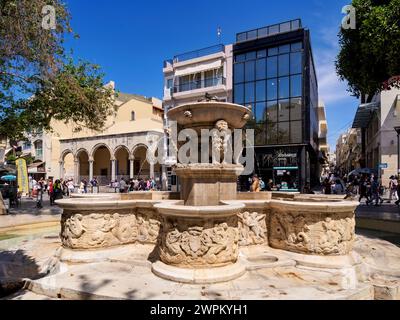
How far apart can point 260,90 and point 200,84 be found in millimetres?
7365

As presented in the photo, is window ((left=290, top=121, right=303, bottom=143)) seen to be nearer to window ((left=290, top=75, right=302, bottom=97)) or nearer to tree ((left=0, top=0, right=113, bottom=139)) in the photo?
window ((left=290, top=75, right=302, bottom=97))

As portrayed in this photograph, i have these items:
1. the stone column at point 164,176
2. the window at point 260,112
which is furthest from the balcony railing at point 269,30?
the stone column at point 164,176

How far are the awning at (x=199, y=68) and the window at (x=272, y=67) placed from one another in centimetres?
552

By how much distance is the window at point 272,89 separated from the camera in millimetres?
28156

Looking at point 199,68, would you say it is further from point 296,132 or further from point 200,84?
point 296,132

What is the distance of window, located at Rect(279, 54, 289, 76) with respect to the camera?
27.7m

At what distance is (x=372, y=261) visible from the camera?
580 centimetres

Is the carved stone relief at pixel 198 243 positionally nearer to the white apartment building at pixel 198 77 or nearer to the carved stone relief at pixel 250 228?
the carved stone relief at pixel 250 228

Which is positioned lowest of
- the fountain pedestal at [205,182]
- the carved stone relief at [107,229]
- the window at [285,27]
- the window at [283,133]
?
the carved stone relief at [107,229]

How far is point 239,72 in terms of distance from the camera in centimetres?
2992

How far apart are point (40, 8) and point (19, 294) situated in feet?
32.1

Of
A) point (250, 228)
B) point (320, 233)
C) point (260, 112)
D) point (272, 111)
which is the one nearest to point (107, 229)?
point (250, 228)

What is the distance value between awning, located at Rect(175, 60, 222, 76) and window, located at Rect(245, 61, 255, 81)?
339cm
